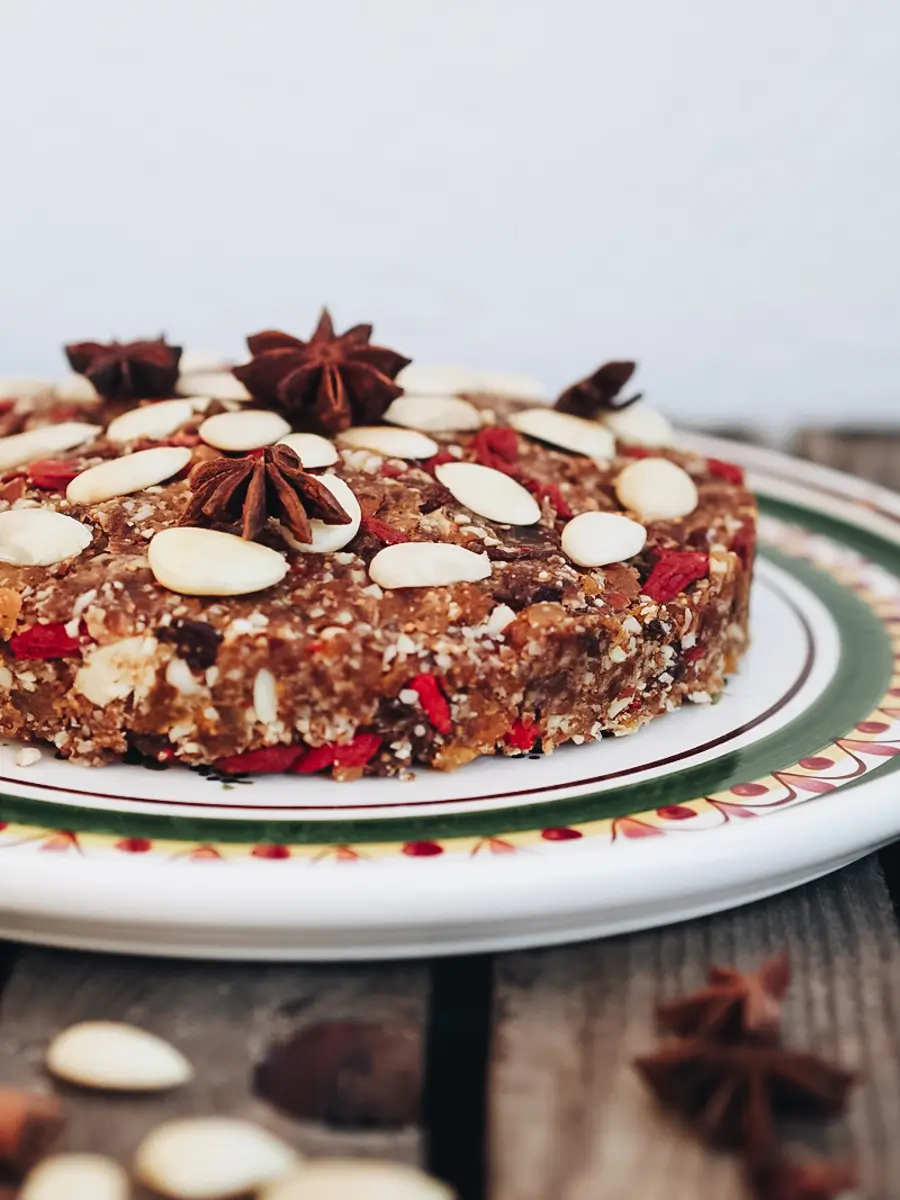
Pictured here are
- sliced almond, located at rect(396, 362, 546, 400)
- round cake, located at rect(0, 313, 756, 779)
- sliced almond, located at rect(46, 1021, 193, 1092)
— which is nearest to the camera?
sliced almond, located at rect(46, 1021, 193, 1092)

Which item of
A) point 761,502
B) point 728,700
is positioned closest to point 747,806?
point 728,700

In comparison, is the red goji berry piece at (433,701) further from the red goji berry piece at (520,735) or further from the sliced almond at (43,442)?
the sliced almond at (43,442)

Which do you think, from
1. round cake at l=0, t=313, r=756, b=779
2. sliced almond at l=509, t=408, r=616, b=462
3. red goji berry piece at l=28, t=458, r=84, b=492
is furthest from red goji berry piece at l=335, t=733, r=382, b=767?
sliced almond at l=509, t=408, r=616, b=462

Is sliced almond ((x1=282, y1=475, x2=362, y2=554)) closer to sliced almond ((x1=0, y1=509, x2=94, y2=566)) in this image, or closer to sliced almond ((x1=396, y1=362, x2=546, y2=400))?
sliced almond ((x1=0, y1=509, x2=94, y2=566))

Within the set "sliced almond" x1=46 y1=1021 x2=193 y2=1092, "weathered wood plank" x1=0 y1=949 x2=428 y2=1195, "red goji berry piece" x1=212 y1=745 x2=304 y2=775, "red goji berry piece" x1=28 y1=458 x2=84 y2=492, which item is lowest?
"weathered wood plank" x1=0 y1=949 x2=428 y2=1195

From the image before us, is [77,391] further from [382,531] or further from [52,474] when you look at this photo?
[382,531]

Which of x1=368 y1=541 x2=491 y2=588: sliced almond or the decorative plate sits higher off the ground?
x1=368 y1=541 x2=491 y2=588: sliced almond

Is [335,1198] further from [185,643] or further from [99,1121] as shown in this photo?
[185,643]

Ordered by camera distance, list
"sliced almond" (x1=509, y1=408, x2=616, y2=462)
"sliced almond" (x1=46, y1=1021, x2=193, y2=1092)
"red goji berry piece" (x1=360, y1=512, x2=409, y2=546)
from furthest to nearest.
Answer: "sliced almond" (x1=509, y1=408, x2=616, y2=462) → "red goji berry piece" (x1=360, y1=512, x2=409, y2=546) → "sliced almond" (x1=46, y1=1021, x2=193, y2=1092)
